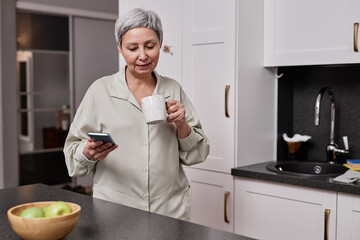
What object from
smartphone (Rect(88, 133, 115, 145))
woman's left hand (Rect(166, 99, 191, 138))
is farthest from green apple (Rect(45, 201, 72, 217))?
woman's left hand (Rect(166, 99, 191, 138))

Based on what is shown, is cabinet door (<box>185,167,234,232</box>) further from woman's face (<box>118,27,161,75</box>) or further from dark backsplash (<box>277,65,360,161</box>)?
woman's face (<box>118,27,161,75</box>)

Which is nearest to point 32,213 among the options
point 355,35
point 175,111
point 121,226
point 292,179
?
point 121,226

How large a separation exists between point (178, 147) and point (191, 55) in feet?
3.36

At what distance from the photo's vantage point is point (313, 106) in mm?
2889

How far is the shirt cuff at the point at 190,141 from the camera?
1795mm

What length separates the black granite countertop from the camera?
2094 mm

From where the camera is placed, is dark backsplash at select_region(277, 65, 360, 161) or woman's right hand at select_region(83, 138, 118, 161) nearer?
woman's right hand at select_region(83, 138, 118, 161)

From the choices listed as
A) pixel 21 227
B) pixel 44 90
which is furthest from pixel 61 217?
pixel 44 90

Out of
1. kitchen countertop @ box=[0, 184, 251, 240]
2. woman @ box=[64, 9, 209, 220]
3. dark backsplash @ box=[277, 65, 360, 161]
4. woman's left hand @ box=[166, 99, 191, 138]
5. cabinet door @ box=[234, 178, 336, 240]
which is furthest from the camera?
dark backsplash @ box=[277, 65, 360, 161]

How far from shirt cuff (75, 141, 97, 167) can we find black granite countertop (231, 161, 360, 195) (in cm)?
105

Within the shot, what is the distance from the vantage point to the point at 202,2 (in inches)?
105

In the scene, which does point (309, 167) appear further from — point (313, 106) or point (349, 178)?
point (349, 178)

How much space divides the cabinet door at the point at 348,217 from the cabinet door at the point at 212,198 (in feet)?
2.11

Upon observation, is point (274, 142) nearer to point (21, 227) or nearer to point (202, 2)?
point (202, 2)
